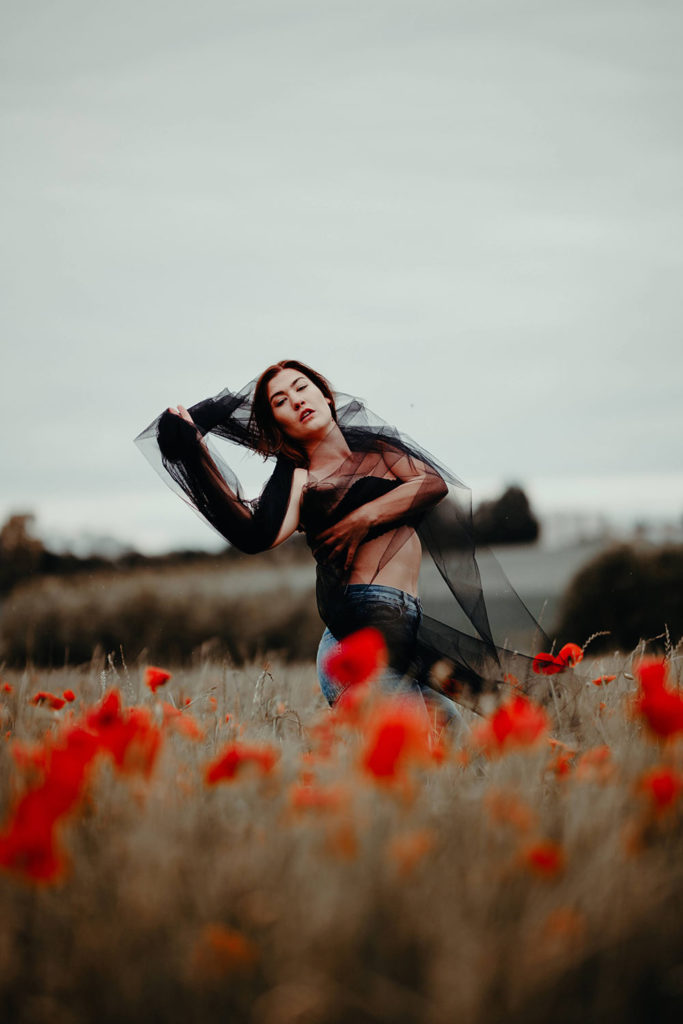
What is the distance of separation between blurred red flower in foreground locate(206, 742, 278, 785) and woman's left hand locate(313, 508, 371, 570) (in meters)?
1.25

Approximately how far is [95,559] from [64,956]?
10.4m

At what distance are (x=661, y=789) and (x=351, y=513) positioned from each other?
1577 mm

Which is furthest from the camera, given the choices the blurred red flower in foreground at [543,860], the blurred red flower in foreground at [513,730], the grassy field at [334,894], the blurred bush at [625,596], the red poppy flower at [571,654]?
the blurred bush at [625,596]

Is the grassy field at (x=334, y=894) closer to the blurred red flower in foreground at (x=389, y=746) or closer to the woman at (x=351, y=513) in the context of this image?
the blurred red flower in foreground at (x=389, y=746)

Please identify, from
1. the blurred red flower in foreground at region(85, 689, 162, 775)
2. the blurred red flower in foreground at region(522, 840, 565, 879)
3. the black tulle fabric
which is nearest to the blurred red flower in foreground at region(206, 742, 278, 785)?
the blurred red flower in foreground at region(85, 689, 162, 775)

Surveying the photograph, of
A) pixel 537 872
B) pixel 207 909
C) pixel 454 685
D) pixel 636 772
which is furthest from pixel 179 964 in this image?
pixel 454 685

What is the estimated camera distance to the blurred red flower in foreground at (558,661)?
8.57 feet

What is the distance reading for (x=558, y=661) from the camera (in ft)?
8.84

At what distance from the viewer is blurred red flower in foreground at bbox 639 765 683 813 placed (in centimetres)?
134

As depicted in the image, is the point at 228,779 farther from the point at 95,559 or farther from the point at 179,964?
the point at 95,559

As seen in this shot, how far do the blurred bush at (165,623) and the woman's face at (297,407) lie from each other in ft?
20.7

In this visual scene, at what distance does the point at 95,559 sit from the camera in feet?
36.5

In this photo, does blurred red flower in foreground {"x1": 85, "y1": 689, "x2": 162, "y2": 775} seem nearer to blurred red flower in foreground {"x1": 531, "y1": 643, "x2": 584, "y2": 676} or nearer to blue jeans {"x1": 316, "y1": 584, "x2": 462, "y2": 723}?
blue jeans {"x1": 316, "y1": 584, "x2": 462, "y2": 723}

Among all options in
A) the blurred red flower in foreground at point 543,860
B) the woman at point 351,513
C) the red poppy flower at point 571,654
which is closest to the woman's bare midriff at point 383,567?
the woman at point 351,513
